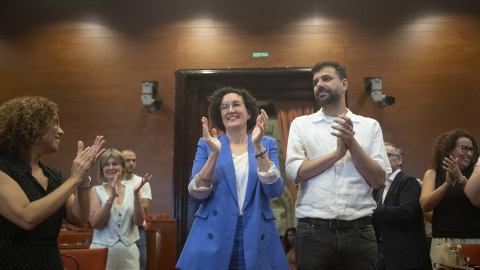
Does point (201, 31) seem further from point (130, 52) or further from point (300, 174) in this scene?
point (300, 174)

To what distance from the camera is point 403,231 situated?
3.15 m

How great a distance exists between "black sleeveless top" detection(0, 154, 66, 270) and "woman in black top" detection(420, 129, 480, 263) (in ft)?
7.40

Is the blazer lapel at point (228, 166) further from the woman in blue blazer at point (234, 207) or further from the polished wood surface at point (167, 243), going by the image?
the polished wood surface at point (167, 243)

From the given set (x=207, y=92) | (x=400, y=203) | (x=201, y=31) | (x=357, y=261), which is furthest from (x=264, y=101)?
(x=357, y=261)

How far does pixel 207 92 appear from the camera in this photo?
19.9 ft

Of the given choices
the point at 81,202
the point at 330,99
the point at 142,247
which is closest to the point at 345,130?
the point at 330,99

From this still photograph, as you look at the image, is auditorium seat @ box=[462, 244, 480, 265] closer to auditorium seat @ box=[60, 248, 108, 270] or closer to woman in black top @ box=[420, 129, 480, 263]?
woman in black top @ box=[420, 129, 480, 263]

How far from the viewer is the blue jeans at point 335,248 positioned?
6.44 feet

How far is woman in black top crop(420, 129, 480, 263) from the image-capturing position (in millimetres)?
2895

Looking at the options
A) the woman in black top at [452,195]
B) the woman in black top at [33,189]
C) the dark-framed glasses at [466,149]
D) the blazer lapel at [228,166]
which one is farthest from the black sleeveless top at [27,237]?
the dark-framed glasses at [466,149]

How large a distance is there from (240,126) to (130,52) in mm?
4142

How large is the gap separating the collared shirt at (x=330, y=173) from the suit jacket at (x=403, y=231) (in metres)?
1.06

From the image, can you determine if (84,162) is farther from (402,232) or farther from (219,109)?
(402,232)

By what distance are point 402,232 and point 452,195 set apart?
0.41 meters
